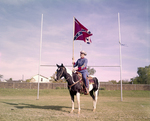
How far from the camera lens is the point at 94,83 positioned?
9.30m

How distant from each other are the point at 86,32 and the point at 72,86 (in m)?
4.45

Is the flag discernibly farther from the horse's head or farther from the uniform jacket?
the horse's head

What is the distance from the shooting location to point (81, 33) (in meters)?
10.5

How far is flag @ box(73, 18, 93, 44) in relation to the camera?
33.5 feet

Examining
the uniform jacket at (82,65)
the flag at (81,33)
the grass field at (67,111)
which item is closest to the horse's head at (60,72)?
the uniform jacket at (82,65)

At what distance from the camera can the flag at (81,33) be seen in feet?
33.5

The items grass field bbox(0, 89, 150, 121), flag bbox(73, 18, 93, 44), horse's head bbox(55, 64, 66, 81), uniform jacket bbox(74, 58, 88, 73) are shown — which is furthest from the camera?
flag bbox(73, 18, 93, 44)

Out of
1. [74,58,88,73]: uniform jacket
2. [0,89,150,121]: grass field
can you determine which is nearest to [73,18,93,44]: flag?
[74,58,88,73]: uniform jacket

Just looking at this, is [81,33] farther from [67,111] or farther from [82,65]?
[67,111]

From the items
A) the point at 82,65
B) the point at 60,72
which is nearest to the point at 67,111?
the point at 60,72

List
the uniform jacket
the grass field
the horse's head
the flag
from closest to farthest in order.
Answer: the grass field → the horse's head → the uniform jacket → the flag

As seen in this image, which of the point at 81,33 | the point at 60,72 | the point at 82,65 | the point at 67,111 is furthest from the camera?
the point at 81,33

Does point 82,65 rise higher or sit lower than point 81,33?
lower

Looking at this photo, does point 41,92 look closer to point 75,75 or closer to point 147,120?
point 75,75
